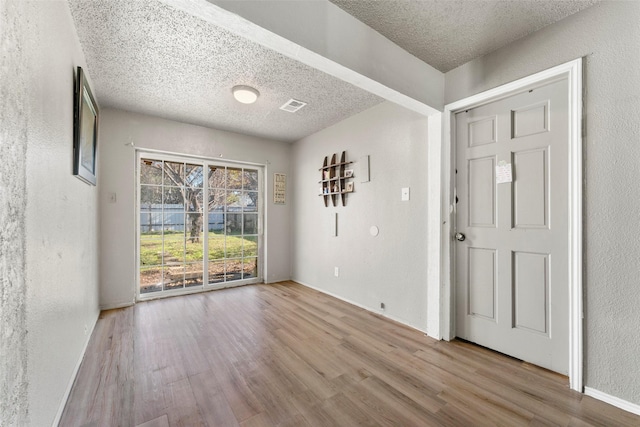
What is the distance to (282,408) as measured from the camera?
152cm

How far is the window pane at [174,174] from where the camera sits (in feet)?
12.1

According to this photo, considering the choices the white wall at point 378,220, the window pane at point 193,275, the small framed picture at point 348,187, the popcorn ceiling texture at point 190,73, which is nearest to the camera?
the popcorn ceiling texture at point 190,73

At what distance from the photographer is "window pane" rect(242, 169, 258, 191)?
4.34 m

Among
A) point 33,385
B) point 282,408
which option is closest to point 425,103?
point 282,408

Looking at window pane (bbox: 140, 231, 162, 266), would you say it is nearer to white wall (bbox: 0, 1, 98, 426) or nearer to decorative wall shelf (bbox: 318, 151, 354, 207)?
white wall (bbox: 0, 1, 98, 426)

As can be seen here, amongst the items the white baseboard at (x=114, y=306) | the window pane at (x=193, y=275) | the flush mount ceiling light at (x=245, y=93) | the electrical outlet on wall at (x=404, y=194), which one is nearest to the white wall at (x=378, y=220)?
the electrical outlet on wall at (x=404, y=194)

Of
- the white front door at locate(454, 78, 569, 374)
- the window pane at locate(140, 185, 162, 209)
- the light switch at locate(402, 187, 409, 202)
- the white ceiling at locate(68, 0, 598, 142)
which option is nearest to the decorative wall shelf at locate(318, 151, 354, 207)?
the white ceiling at locate(68, 0, 598, 142)

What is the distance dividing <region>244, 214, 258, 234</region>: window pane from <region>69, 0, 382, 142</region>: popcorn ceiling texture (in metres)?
1.48

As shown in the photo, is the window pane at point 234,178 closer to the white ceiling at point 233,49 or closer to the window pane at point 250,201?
the window pane at point 250,201

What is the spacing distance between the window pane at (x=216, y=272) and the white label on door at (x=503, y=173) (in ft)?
12.3

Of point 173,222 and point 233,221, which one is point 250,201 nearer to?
point 233,221

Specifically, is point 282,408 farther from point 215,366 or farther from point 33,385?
point 33,385

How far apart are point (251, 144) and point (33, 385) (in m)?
3.68

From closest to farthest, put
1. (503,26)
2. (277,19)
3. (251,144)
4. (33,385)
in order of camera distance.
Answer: (33,385)
(277,19)
(503,26)
(251,144)
